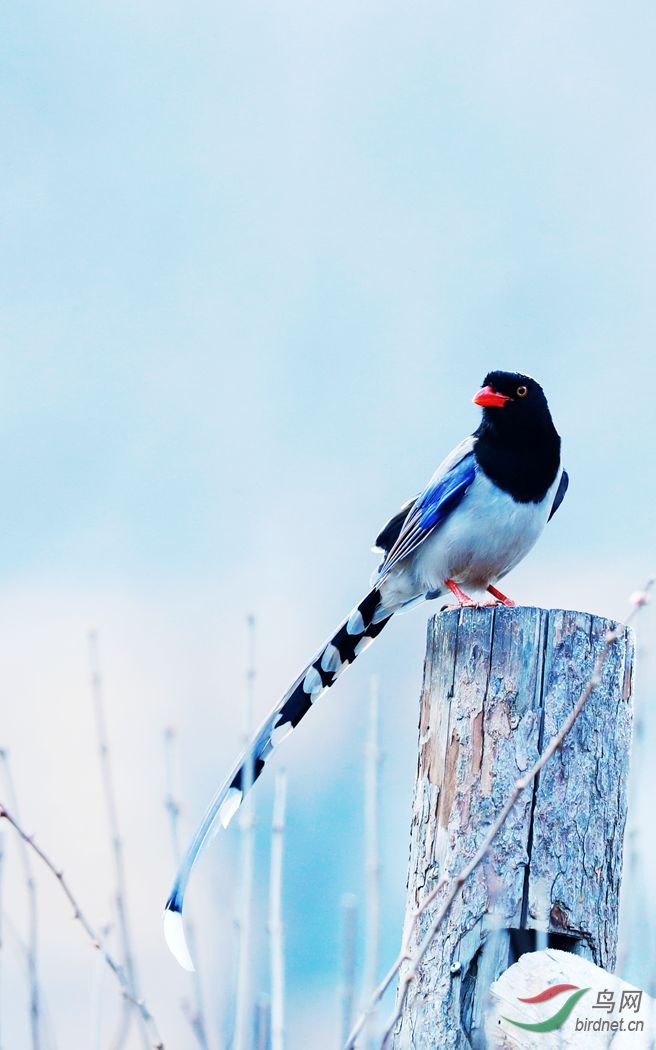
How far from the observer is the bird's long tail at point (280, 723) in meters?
3.18

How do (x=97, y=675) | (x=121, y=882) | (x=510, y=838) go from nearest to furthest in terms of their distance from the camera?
(x=121, y=882) → (x=97, y=675) → (x=510, y=838)

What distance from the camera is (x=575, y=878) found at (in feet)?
9.73

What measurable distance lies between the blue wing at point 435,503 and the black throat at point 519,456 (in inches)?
2.5

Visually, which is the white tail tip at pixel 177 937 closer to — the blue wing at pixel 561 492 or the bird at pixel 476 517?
the bird at pixel 476 517

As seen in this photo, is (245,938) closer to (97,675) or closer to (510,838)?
(97,675)

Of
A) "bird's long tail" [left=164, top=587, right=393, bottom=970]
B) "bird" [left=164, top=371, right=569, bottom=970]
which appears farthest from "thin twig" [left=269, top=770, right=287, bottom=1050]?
"bird" [left=164, top=371, right=569, bottom=970]

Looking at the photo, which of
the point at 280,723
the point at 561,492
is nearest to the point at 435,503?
the point at 561,492

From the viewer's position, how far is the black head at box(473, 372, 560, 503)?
446cm

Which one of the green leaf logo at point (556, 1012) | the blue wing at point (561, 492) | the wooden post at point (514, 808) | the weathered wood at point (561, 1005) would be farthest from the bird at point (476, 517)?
the green leaf logo at point (556, 1012)

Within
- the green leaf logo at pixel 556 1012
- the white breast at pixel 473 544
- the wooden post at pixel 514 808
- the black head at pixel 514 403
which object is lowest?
the green leaf logo at pixel 556 1012

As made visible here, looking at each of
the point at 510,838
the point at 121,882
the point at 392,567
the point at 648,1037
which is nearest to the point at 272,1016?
the point at 121,882

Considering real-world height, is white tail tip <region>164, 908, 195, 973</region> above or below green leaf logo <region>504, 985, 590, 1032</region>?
above

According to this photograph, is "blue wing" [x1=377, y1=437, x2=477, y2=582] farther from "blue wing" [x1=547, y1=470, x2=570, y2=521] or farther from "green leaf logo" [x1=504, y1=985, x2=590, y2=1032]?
"green leaf logo" [x1=504, y1=985, x2=590, y2=1032]

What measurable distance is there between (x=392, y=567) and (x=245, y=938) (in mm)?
2251
